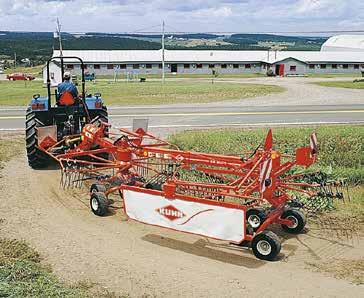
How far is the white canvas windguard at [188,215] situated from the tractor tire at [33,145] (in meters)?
4.51

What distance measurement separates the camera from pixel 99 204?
28.8 feet

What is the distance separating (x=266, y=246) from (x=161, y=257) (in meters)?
1.42

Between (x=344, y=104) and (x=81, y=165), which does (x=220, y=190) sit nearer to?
(x=81, y=165)

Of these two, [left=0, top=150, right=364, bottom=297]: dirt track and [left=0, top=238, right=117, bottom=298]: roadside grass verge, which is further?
[left=0, top=150, right=364, bottom=297]: dirt track

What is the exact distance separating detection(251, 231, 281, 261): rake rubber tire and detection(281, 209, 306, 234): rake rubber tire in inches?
43.0

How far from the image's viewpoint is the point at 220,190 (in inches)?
327

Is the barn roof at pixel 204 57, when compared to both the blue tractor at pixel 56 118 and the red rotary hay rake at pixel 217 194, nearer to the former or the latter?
the blue tractor at pixel 56 118

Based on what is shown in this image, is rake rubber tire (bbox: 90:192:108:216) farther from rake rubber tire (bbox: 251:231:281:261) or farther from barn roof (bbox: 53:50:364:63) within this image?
barn roof (bbox: 53:50:364:63)

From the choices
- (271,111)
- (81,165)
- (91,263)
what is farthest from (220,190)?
(271,111)

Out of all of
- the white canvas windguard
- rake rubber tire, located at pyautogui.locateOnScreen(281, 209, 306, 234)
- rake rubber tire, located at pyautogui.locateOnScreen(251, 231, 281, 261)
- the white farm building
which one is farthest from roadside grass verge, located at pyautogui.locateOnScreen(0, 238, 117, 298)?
the white farm building

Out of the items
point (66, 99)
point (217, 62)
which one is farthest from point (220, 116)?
point (217, 62)

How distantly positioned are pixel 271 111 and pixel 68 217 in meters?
16.5

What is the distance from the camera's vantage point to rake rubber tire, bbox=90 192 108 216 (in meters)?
8.77

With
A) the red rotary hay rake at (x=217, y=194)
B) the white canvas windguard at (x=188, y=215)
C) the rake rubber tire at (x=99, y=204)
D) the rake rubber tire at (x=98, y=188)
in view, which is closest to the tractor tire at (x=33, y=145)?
the red rotary hay rake at (x=217, y=194)
